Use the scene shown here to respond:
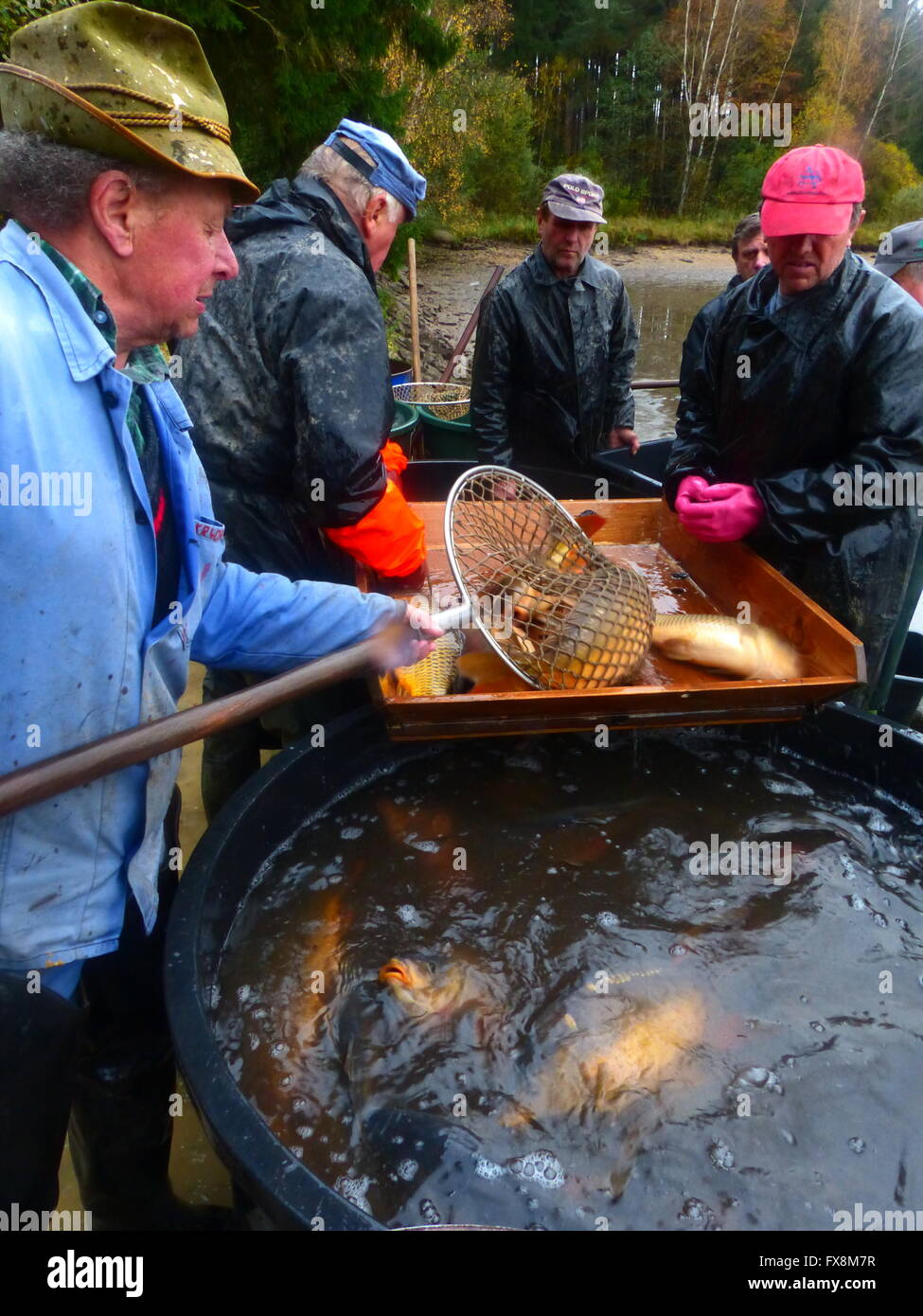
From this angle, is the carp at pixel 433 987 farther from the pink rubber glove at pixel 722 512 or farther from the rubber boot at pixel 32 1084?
the pink rubber glove at pixel 722 512

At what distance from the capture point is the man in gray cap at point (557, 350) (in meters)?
5.10

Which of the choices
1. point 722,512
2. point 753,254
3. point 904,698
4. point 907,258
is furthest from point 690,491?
point 753,254

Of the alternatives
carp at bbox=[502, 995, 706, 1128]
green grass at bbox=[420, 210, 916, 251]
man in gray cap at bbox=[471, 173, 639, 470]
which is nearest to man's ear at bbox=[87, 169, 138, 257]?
carp at bbox=[502, 995, 706, 1128]

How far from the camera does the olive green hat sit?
1.48 metres

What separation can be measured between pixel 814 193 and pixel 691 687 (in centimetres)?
191

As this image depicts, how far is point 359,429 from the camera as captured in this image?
2.78 meters

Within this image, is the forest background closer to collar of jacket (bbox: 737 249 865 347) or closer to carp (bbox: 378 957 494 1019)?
collar of jacket (bbox: 737 249 865 347)

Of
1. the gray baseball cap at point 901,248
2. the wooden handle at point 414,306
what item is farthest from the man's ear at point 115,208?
the wooden handle at point 414,306

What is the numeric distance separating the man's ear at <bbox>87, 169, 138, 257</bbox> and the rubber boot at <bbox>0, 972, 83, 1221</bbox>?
144 centimetres

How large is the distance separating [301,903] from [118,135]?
6.06ft

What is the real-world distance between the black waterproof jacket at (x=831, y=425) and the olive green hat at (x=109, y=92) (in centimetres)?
234

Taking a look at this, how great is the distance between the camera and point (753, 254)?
5.66 meters
